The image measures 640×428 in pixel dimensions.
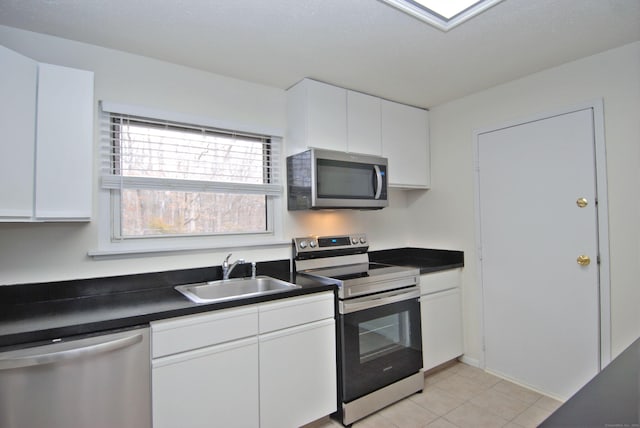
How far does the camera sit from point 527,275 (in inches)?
95.7

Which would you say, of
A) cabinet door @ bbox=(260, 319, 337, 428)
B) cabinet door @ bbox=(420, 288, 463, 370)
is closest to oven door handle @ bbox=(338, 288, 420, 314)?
cabinet door @ bbox=(260, 319, 337, 428)

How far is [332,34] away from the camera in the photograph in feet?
5.90

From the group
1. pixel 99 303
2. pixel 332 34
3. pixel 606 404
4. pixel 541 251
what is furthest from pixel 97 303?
pixel 541 251

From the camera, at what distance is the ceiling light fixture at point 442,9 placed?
1555mm

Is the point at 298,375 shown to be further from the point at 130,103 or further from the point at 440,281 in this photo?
the point at 130,103

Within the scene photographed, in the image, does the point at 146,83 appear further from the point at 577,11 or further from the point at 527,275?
the point at 527,275

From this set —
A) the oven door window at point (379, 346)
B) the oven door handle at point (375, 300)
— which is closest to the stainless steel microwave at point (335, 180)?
the oven door handle at point (375, 300)

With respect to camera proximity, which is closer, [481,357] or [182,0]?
[182,0]

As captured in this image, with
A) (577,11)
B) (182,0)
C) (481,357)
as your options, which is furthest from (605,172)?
(182,0)

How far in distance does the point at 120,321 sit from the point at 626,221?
2.79 m

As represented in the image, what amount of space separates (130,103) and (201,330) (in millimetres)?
1402

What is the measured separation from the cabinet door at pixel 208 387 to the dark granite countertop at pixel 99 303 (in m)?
0.23

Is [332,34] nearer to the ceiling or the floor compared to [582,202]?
nearer to the ceiling

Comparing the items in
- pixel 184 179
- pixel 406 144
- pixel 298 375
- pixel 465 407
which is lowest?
pixel 465 407
